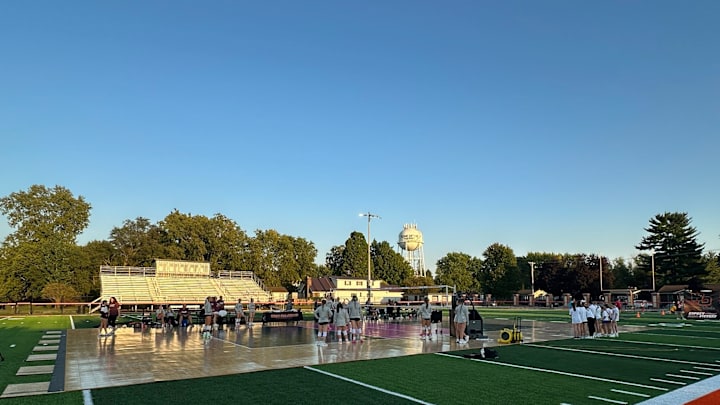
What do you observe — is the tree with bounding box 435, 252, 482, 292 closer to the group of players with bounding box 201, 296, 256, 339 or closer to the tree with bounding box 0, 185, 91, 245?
the tree with bounding box 0, 185, 91, 245

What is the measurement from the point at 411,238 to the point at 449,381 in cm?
9714

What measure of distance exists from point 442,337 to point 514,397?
1168cm

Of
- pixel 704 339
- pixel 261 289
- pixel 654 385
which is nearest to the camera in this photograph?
pixel 654 385

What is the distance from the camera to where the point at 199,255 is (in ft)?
230

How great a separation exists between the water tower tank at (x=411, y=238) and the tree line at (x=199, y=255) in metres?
14.3

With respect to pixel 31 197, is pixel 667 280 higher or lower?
lower

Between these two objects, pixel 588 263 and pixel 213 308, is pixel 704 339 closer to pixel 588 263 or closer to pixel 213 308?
pixel 213 308

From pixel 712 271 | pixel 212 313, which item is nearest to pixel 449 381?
pixel 212 313

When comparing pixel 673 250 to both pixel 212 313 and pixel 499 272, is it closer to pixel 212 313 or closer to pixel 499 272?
pixel 499 272

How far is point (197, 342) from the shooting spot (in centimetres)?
1919

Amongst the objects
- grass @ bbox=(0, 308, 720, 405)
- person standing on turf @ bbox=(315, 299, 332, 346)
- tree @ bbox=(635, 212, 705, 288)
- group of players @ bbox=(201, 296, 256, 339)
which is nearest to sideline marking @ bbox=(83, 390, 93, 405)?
grass @ bbox=(0, 308, 720, 405)

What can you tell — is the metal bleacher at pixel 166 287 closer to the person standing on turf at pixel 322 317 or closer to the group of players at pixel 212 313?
the group of players at pixel 212 313

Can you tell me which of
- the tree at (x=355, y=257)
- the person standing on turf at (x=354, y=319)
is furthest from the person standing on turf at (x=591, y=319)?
the tree at (x=355, y=257)

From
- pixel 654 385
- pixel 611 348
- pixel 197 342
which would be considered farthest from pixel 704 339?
pixel 197 342
